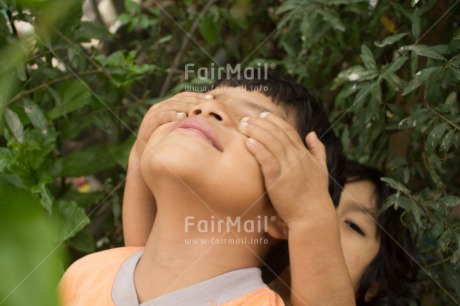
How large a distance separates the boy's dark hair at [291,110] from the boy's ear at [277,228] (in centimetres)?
10

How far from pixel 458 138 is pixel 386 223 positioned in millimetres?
303

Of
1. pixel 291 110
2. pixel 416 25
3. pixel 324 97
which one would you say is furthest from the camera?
pixel 324 97

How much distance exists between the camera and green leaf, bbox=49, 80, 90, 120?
1548mm

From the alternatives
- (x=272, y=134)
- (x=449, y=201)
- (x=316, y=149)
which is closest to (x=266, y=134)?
(x=272, y=134)

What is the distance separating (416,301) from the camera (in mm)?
1516

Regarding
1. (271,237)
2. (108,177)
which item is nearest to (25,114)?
(108,177)

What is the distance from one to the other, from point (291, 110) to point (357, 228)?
0.47 meters

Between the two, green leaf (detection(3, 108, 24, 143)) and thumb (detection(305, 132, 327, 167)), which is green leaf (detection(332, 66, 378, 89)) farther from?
green leaf (detection(3, 108, 24, 143))

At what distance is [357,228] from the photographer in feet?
4.58

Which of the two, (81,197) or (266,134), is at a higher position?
(266,134)

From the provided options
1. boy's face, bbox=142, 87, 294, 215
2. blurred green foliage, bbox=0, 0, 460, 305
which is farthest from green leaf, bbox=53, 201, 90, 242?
boy's face, bbox=142, 87, 294, 215

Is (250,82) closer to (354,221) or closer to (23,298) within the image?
(354,221)

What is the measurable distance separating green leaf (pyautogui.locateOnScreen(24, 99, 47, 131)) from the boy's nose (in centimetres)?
63

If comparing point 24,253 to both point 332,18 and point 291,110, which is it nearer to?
point 291,110
